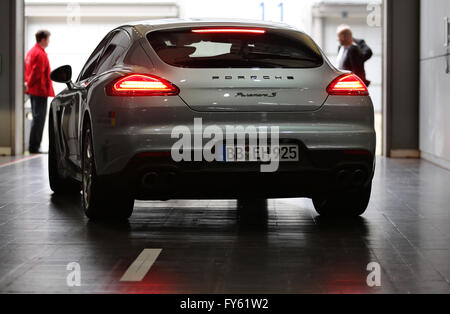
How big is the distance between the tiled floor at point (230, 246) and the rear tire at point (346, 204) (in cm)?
12

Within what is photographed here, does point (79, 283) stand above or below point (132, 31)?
below

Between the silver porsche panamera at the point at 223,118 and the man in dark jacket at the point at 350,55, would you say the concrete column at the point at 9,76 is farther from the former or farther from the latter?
the silver porsche panamera at the point at 223,118

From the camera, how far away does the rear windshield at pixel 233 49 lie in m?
8.00

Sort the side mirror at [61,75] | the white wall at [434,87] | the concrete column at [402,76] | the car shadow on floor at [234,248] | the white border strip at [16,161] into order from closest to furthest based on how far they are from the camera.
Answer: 1. the car shadow on floor at [234,248]
2. the side mirror at [61,75]
3. the white wall at [434,87]
4. the white border strip at [16,161]
5. the concrete column at [402,76]

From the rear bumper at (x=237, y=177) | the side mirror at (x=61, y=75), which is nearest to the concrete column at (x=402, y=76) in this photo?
the side mirror at (x=61, y=75)

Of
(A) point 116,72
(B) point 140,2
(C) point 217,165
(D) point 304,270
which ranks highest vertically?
(B) point 140,2

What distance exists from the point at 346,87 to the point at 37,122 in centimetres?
1096

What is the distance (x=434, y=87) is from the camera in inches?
617

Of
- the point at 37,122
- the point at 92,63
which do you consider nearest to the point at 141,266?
the point at 92,63

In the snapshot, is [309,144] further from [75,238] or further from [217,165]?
[75,238]

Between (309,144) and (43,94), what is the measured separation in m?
11.3

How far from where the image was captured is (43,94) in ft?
60.3

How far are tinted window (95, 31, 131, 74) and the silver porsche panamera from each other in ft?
0.40

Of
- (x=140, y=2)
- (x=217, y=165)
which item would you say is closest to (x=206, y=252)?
(x=217, y=165)
